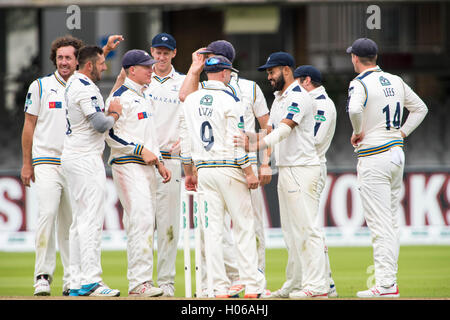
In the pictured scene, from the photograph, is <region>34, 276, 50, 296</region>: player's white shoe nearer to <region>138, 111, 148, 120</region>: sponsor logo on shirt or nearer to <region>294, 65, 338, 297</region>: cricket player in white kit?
<region>138, 111, 148, 120</region>: sponsor logo on shirt

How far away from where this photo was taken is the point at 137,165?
24.1 ft

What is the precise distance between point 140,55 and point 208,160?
1.26 metres

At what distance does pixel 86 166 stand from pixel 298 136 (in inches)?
78.7

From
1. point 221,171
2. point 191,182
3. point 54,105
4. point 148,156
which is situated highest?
point 54,105

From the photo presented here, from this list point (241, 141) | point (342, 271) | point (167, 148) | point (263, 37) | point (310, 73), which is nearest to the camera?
point (241, 141)

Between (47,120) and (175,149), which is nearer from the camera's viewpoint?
(47,120)

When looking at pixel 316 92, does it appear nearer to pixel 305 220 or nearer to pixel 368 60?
pixel 368 60

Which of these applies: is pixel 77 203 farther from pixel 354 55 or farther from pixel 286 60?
pixel 354 55

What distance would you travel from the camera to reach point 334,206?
1337 centimetres

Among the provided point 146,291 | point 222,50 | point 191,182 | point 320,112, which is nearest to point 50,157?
point 191,182

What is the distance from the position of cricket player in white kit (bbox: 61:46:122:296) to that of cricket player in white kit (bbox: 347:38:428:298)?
2.36m

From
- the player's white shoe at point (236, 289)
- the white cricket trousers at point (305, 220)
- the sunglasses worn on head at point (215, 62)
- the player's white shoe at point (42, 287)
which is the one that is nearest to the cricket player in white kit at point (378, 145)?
the white cricket trousers at point (305, 220)

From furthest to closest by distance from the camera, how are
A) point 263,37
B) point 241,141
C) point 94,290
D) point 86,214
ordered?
point 263,37, point 86,214, point 94,290, point 241,141
